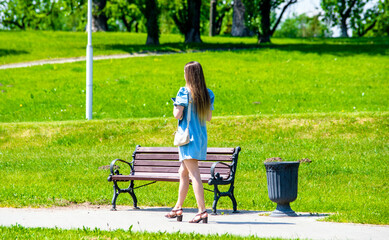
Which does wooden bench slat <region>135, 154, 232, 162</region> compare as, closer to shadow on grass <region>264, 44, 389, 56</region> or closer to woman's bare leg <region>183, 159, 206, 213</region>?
woman's bare leg <region>183, 159, 206, 213</region>

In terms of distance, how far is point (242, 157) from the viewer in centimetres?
1288

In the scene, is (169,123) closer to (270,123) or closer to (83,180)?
(270,123)

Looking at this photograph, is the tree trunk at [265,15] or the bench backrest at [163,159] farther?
the tree trunk at [265,15]

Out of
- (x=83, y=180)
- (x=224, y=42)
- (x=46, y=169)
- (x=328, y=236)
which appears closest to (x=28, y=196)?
(x=83, y=180)

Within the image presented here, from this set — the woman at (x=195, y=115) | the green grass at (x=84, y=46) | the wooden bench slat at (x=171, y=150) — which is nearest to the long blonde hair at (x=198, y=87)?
the woman at (x=195, y=115)

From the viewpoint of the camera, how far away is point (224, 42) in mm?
36219

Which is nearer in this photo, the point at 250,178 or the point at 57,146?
the point at 250,178

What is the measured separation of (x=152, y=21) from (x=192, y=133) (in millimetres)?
26337

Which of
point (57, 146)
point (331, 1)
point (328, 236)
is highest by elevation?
point (331, 1)

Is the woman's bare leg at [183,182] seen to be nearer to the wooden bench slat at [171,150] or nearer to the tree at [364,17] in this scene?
the wooden bench slat at [171,150]

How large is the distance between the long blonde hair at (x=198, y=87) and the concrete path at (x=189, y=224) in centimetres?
145

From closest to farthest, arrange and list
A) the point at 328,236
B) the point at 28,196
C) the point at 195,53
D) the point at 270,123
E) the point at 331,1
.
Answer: the point at 328,236 → the point at 28,196 → the point at 270,123 → the point at 195,53 → the point at 331,1

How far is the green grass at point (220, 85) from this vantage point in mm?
19266

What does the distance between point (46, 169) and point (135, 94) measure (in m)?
9.20
